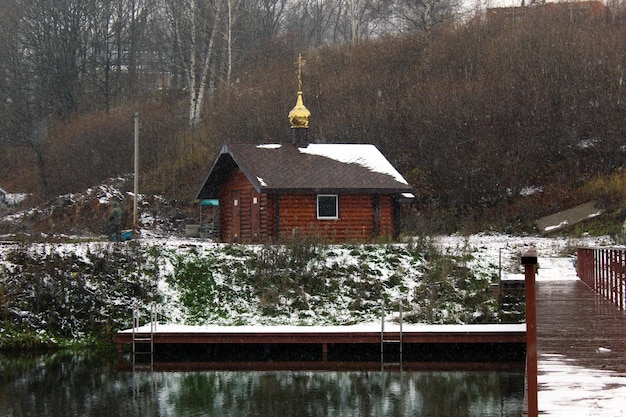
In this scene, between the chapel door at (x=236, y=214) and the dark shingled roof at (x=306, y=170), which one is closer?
the dark shingled roof at (x=306, y=170)

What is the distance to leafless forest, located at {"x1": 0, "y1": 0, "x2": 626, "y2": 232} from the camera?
42.3m

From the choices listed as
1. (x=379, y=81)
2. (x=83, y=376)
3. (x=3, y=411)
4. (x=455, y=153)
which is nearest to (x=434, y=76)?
(x=379, y=81)

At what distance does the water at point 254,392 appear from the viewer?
16781 millimetres

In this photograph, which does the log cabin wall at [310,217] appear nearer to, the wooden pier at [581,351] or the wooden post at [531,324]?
the wooden pier at [581,351]

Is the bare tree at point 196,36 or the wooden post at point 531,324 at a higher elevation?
Answer: the bare tree at point 196,36

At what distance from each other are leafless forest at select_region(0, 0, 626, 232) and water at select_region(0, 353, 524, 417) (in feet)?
70.0

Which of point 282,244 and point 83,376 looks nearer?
point 83,376

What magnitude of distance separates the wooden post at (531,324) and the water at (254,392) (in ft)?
25.9

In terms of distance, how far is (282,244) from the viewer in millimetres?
27234

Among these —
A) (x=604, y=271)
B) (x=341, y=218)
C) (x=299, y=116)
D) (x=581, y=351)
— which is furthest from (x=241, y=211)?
(x=581, y=351)

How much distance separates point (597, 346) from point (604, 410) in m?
3.74

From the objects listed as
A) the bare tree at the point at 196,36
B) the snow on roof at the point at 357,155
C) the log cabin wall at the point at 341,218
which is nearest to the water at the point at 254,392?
the log cabin wall at the point at 341,218

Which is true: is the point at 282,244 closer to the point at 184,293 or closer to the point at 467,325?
the point at 184,293

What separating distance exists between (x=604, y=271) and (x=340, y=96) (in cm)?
2916
